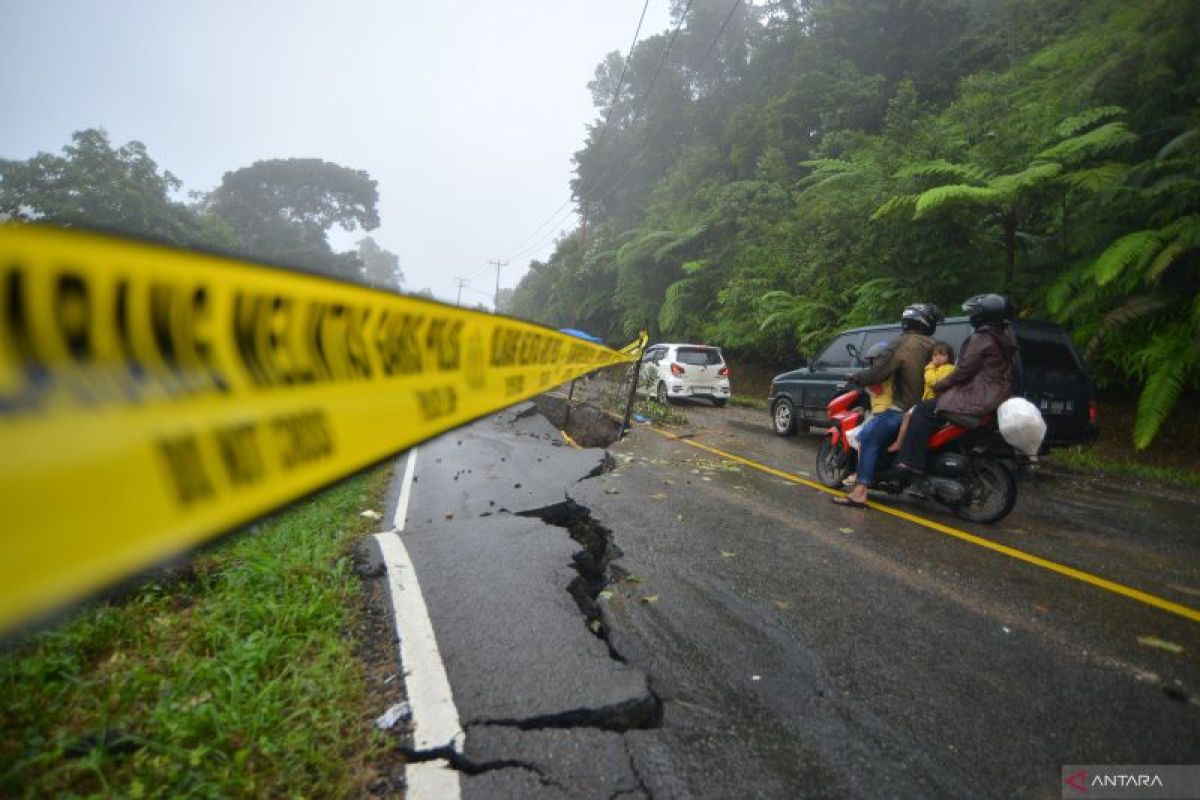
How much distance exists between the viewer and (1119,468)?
704 cm

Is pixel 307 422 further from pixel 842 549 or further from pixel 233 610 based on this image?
pixel 842 549

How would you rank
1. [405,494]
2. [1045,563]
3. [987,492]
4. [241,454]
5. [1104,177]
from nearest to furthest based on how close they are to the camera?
1. [241,454]
2. [1045,563]
3. [987,492]
4. [405,494]
5. [1104,177]

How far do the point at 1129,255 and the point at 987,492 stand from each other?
5141 millimetres

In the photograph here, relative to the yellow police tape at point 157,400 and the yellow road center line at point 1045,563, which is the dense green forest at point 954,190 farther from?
the yellow police tape at point 157,400

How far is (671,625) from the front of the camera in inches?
113

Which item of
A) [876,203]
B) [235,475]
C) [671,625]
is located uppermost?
[876,203]

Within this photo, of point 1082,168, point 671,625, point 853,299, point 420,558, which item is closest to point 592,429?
point 853,299

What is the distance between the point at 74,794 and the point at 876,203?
12.9 meters

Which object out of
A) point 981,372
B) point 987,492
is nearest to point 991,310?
point 981,372

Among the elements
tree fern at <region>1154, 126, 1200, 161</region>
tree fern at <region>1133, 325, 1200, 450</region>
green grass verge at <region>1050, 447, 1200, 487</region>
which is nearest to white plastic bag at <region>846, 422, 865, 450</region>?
green grass verge at <region>1050, 447, 1200, 487</region>

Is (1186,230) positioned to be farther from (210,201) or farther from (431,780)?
(210,201)

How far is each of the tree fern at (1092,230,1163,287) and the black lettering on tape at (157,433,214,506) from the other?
376 inches

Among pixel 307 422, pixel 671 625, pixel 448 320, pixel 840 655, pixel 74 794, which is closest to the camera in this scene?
pixel 307 422

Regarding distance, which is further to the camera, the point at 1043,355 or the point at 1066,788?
the point at 1043,355
